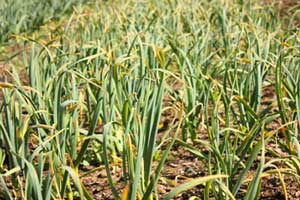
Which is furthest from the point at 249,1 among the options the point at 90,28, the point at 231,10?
the point at 90,28

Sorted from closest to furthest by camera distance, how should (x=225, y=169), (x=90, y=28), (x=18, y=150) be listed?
(x=225, y=169), (x=18, y=150), (x=90, y=28)

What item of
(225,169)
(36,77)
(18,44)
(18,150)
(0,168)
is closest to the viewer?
(225,169)

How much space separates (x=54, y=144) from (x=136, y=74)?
83 cm

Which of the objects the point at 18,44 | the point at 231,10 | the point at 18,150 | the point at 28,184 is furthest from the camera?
the point at 18,44

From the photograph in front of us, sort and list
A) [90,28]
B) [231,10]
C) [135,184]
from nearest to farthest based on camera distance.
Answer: [135,184]
[90,28]
[231,10]

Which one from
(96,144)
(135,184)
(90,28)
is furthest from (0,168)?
(90,28)

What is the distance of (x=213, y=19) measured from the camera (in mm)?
4387

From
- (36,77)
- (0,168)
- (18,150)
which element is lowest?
(0,168)

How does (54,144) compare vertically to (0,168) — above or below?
above

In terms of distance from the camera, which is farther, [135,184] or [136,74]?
[136,74]

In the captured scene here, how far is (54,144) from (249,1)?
10.8 feet

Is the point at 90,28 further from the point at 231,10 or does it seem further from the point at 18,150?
the point at 18,150

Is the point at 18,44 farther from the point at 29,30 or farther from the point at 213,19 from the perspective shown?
Answer: the point at 213,19

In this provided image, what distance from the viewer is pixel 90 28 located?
3.74 metres
